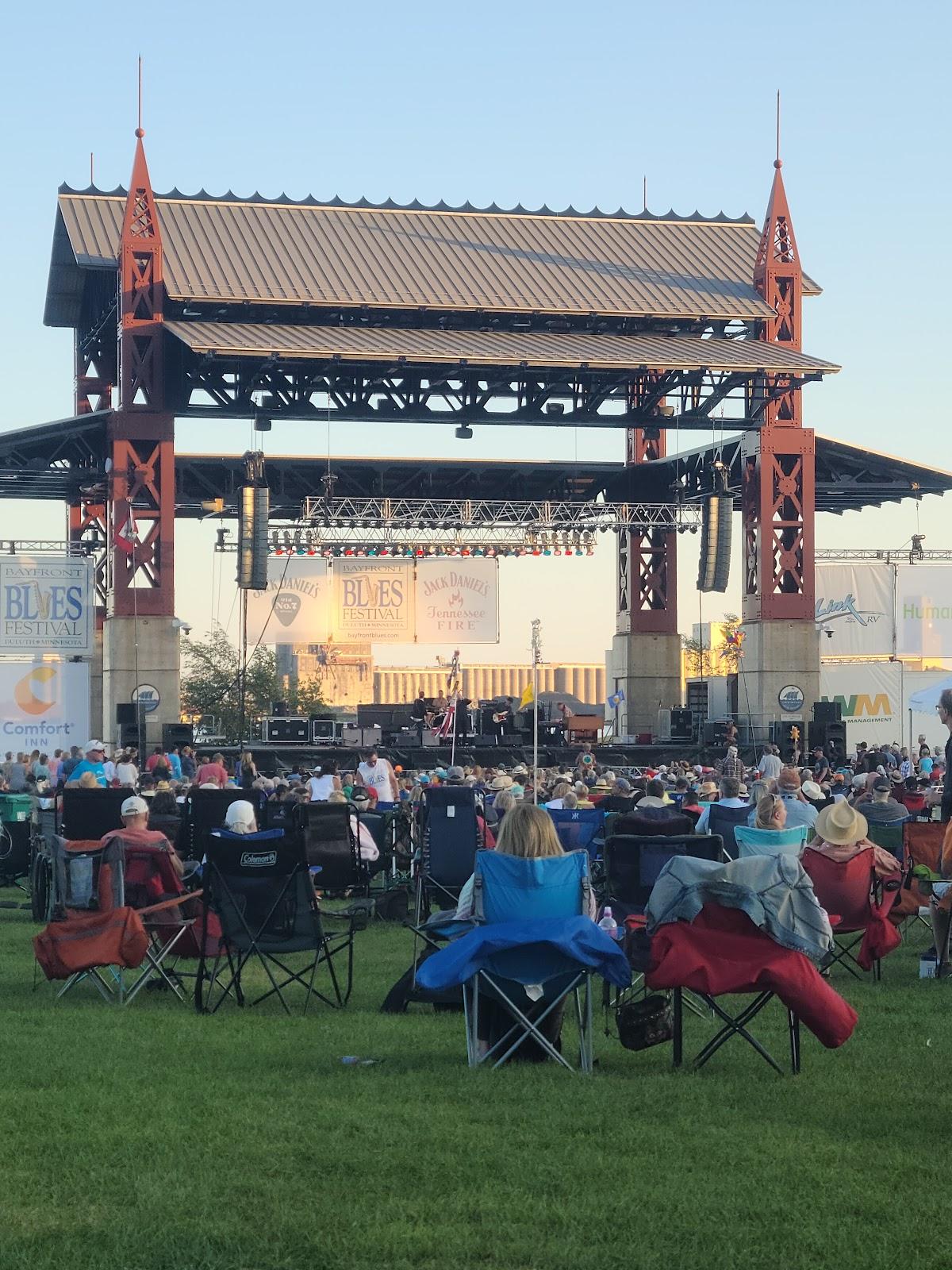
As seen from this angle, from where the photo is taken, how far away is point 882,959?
10422 mm

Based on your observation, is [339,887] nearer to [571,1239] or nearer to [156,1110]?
[156,1110]

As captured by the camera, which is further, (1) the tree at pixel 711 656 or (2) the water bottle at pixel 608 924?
(1) the tree at pixel 711 656

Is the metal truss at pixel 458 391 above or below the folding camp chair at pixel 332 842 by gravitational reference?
above

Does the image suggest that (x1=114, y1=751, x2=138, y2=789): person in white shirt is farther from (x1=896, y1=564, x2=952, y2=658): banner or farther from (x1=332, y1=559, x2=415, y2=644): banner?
(x1=896, y1=564, x2=952, y2=658): banner

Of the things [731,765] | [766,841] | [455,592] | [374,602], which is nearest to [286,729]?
[374,602]

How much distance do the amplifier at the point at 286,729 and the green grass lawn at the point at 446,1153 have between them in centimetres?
2317

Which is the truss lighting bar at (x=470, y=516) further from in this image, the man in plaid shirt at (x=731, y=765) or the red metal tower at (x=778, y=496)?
the man in plaid shirt at (x=731, y=765)

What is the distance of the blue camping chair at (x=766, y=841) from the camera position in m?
9.70

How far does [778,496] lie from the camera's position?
3234 centimetres

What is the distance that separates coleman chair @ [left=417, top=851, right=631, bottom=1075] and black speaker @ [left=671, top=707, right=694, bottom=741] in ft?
87.7

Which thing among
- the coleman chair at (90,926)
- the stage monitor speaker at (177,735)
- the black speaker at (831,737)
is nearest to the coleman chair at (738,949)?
the coleman chair at (90,926)

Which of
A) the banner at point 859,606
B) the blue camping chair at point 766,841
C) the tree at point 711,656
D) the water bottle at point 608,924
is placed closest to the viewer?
the water bottle at point 608,924

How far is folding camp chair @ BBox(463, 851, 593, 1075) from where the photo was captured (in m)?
6.83

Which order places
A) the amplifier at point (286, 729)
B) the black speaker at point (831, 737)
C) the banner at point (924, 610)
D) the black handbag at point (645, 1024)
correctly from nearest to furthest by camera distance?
the black handbag at point (645, 1024), the black speaker at point (831, 737), the amplifier at point (286, 729), the banner at point (924, 610)
